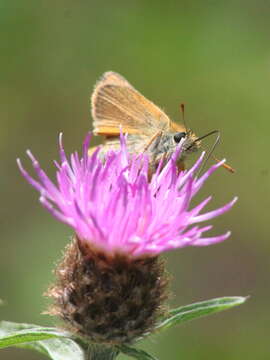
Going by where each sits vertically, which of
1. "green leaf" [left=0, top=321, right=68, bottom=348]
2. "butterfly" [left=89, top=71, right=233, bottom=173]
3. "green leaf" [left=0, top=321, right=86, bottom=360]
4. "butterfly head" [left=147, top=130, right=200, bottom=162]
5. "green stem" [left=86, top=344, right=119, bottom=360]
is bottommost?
"green stem" [left=86, top=344, right=119, bottom=360]

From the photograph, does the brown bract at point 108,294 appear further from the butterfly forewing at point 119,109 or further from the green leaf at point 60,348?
the butterfly forewing at point 119,109

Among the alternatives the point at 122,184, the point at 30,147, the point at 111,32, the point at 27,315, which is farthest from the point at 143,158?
the point at 111,32

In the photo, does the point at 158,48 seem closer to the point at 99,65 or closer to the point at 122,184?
the point at 99,65

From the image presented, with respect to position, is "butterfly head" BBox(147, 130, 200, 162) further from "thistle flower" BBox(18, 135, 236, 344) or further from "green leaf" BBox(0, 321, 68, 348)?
"green leaf" BBox(0, 321, 68, 348)

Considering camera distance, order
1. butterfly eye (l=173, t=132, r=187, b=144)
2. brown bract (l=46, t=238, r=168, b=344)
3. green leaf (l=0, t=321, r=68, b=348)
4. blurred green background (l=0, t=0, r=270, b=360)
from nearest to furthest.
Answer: green leaf (l=0, t=321, r=68, b=348) < brown bract (l=46, t=238, r=168, b=344) < butterfly eye (l=173, t=132, r=187, b=144) < blurred green background (l=0, t=0, r=270, b=360)

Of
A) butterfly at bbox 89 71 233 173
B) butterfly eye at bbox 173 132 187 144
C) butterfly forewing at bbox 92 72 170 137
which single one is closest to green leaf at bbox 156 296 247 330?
butterfly eye at bbox 173 132 187 144

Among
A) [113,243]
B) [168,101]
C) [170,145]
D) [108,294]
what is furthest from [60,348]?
[168,101]

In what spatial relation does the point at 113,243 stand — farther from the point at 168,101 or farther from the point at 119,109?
the point at 168,101
